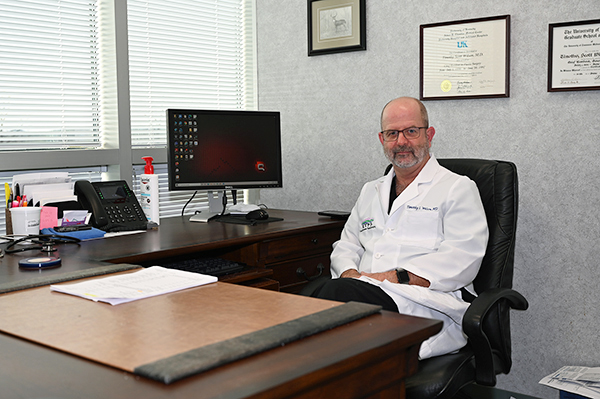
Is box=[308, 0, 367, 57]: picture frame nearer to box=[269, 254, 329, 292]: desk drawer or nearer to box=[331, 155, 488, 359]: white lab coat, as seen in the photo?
box=[331, 155, 488, 359]: white lab coat

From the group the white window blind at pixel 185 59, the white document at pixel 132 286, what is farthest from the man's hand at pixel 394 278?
the white window blind at pixel 185 59

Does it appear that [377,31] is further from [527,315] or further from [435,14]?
[527,315]

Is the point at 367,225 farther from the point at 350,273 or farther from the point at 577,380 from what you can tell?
the point at 577,380

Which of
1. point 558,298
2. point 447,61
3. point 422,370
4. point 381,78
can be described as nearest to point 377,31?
point 381,78

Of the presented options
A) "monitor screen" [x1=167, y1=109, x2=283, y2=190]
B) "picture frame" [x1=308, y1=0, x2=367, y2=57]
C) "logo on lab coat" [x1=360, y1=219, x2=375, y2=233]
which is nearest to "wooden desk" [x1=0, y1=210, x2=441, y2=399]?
"logo on lab coat" [x1=360, y1=219, x2=375, y2=233]

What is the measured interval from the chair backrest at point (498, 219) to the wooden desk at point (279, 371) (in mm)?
983

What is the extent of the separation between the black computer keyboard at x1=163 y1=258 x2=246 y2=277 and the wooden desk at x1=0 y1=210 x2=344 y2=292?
4 centimetres

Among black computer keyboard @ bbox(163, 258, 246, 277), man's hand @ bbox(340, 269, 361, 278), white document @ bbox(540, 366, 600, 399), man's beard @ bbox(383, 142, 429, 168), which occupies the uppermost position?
man's beard @ bbox(383, 142, 429, 168)

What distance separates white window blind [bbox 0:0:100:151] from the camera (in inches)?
104

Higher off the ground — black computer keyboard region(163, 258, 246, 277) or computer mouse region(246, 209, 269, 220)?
computer mouse region(246, 209, 269, 220)

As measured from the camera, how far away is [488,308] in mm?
1768

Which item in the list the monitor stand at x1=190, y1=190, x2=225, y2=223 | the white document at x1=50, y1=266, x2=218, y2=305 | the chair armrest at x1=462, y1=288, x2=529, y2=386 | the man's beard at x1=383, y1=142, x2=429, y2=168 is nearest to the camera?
the white document at x1=50, y1=266, x2=218, y2=305

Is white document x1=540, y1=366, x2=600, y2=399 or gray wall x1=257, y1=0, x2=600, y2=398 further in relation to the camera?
gray wall x1=257, y1=0, x2=600, y2=398

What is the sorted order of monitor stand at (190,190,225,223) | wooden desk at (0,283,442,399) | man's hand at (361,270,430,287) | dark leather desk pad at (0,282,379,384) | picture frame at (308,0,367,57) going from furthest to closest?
picture frame at (308,0,367,57)
monitor stand at (190,190,225,223)
man's hand at (361,270,430,287)
dark leather desk pad at (0,282,379,384)
wooden desk at (0,283,442,399)
